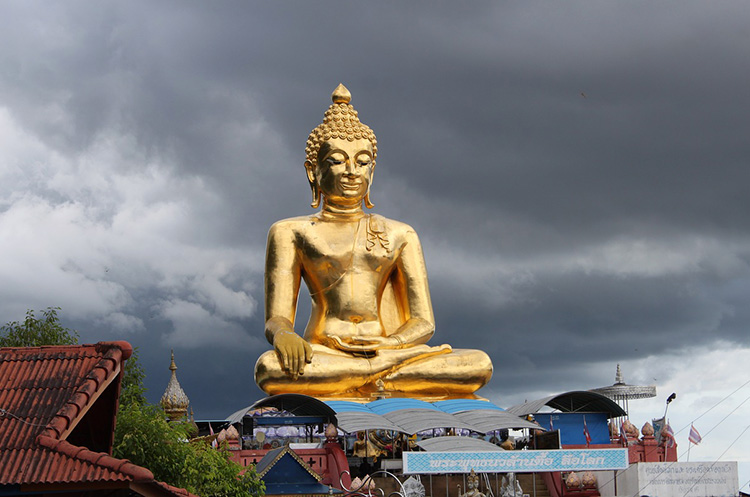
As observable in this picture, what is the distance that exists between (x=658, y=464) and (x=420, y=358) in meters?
4.94

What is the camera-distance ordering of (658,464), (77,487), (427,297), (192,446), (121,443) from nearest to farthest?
1. (77,487)
2. (121,443)
3. (192,446)
4. (658,464)
5. (427,297)

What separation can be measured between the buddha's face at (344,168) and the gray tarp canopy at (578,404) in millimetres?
5501

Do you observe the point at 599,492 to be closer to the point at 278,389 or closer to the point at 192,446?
the point at 278,389

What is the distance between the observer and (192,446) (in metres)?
12.7

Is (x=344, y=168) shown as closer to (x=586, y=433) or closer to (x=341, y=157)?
(x=341, y=157)

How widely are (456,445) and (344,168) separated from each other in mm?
7128

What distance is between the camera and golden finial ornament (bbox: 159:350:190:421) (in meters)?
30.2

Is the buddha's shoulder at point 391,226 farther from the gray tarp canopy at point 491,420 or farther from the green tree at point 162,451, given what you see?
the green tree at point 162,451

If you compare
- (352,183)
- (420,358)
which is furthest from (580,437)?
(352,183)

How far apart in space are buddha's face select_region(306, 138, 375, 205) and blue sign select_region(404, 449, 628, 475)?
294 inches

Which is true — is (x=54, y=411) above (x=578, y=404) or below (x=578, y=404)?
below

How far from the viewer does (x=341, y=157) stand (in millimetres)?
21328

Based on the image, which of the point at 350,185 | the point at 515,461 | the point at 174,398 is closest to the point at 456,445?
the point at 515,461

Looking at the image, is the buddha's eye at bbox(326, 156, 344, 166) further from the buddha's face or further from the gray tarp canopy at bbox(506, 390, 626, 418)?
the gray tarp canopy at bbox(506, 390, 626, 418)
